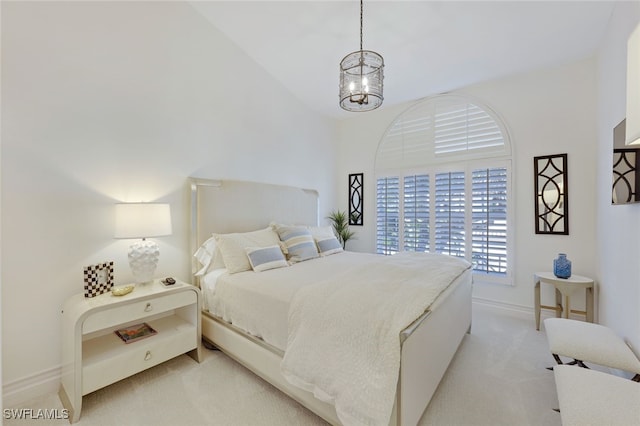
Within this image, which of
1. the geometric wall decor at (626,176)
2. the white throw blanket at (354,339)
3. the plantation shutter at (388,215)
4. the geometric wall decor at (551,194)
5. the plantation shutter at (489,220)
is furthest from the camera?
the plantation shutter at (388,215)

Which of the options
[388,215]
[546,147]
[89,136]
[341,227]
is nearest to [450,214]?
[388,215]

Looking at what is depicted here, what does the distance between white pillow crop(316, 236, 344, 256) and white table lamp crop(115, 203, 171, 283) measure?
1689mm

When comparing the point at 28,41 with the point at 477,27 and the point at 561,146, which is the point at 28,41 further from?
the point at 561,146

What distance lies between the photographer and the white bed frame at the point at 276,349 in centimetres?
151

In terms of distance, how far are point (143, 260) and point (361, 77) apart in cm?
231

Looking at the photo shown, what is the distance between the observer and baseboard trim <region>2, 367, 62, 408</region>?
1.83m

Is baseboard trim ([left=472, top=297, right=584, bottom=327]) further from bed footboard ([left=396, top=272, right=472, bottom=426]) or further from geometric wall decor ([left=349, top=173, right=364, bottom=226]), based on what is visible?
geometric wall decor ([left=349, top=173, right=364, bottom=226])

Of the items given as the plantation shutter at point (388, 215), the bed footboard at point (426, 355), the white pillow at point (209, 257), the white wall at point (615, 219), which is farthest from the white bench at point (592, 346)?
the white pillow at point (209, 257)

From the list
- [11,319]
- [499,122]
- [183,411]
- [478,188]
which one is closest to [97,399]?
[183,411]

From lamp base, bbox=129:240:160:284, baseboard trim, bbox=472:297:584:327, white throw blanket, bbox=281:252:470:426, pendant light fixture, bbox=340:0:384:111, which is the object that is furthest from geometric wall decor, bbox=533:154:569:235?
lamp base, bbox=129:240:160:284

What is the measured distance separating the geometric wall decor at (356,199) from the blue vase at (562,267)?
8.52 feet

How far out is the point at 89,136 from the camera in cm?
217

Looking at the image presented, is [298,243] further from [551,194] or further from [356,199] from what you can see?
[551,194]

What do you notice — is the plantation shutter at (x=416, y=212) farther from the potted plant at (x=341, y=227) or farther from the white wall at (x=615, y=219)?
the white wall at (x=615, y=219)
